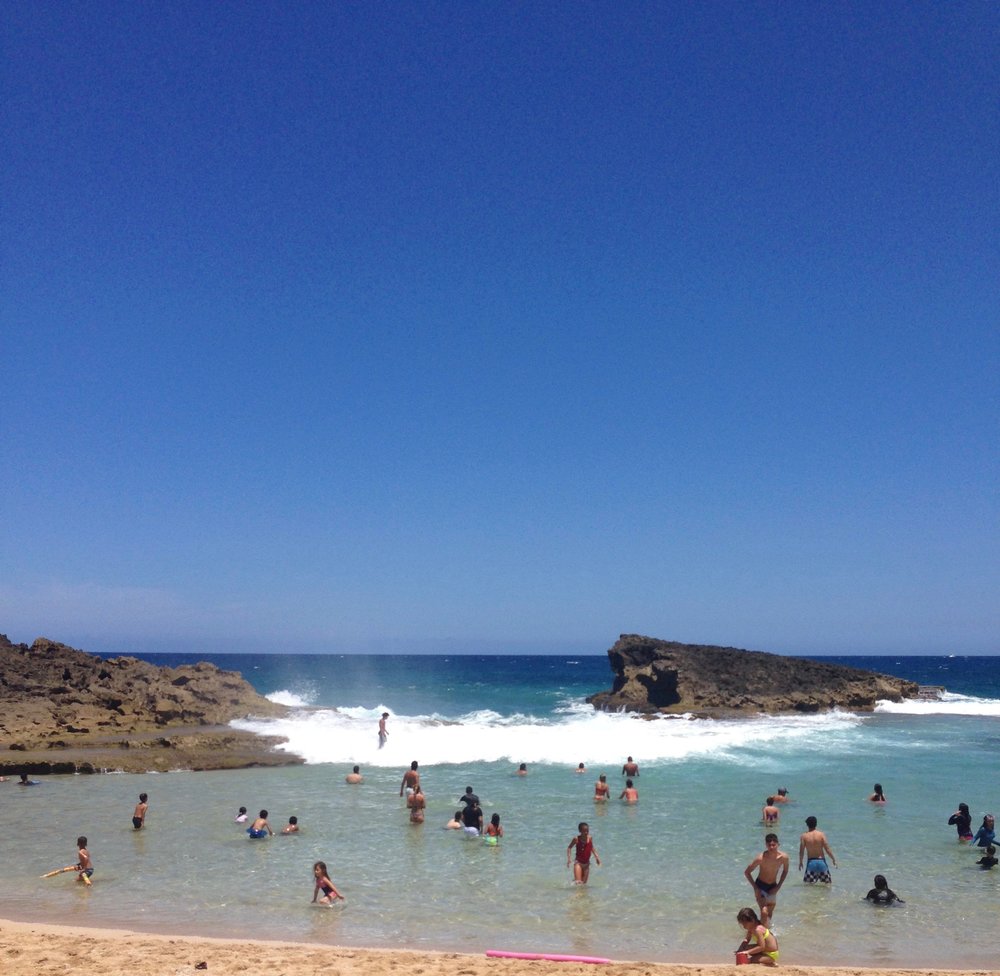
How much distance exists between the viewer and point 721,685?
5116 cm

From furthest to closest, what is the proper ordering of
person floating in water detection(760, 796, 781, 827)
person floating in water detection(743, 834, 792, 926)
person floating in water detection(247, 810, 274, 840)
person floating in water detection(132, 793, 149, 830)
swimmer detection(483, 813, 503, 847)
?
person floating in water detection(760, 796, 781, 827) < person floating in water detection(132, 793, 149, 830) < person floating in water detection(247, 810, 274, 840) < swimmer detection(483, 813, 503, 847) < person floating in water detection(743, 834, 792, 926)

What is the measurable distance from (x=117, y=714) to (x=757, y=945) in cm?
2921

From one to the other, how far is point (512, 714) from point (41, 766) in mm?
35547

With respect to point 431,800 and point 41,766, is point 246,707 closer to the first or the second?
point 41,766

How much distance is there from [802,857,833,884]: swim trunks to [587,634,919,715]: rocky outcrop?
31.9 m

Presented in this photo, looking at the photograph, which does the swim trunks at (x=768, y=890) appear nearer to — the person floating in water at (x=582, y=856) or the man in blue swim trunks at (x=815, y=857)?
the man in blue swim trunks at (x=815, y=857)

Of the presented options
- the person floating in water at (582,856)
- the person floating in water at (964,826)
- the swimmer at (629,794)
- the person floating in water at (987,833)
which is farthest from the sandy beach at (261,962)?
the swimmer at (629,794)

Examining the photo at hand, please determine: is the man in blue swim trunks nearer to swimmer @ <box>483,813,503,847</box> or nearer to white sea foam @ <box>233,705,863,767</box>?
swimmer @ <box>483,813,503,847</box>

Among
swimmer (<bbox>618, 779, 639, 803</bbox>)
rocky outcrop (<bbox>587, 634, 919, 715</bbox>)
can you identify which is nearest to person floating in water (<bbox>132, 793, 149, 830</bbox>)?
swimmer (<bbox>618, 779, 639, 803</bbox>)

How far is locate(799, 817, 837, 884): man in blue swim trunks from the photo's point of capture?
14633 millimetres

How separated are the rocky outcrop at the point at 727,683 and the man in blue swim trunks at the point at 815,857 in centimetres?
3177

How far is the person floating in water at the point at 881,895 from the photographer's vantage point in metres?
13.5

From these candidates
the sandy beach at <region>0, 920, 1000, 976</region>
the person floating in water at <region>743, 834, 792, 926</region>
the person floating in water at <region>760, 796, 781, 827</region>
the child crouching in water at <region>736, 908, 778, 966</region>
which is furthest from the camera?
the person floating in water at <region>760, 796, 781, 827</region>

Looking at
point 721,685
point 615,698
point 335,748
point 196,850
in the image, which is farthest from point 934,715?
point 196,850
